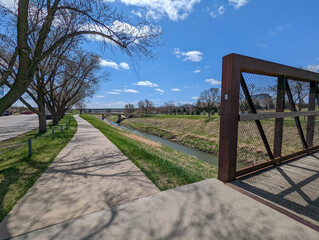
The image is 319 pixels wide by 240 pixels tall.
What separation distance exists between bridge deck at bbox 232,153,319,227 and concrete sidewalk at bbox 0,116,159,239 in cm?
215

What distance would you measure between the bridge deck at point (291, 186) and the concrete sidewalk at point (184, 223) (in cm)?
39

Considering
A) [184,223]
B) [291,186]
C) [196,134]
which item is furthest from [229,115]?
[196,134]

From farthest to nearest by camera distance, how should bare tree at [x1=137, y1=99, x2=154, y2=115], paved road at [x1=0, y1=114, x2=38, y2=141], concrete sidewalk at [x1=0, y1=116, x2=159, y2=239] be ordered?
bare tree at [x1=137, y1=99, x2=154, y2=115] → paved road at [x1=0, y1=114, x2=38, y2=141] → concrete sidewalk at [x1=0, y1=116, x2=159, y2=239]

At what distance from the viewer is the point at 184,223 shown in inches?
81.9

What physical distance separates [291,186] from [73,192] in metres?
4.57

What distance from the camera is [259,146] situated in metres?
12.9

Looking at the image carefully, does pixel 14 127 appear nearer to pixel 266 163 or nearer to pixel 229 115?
pixel 229 115

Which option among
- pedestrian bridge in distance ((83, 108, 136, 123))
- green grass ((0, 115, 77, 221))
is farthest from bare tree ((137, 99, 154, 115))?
green grass ((0, 115, 77, 221))

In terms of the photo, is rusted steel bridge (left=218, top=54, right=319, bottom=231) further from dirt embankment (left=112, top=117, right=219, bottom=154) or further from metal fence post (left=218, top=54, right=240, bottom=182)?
dirt embankment (left=112, top=117, right=219, bottom=154)

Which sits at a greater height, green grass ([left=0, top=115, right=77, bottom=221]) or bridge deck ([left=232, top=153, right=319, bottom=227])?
bridge deck ([left=232, top=153, right=319, bottom=227])

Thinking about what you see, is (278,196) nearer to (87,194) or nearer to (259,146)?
(87,194)

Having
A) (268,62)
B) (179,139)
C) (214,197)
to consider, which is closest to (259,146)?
(179,139)

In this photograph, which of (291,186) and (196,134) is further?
(196,134)

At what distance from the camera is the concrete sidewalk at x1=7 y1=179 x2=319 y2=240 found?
6.22ft
